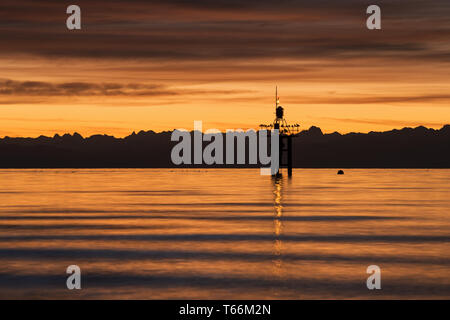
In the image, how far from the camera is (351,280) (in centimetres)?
→ 2344

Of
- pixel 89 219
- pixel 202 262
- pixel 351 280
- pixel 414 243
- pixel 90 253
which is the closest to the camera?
pixel 351 280

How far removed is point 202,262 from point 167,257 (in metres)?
2.10

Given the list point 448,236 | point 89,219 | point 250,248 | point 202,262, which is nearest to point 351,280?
point 202,262

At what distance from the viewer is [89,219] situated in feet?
157

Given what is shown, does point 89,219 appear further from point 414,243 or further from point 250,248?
point 414,243

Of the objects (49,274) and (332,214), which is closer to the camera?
(49,274)
